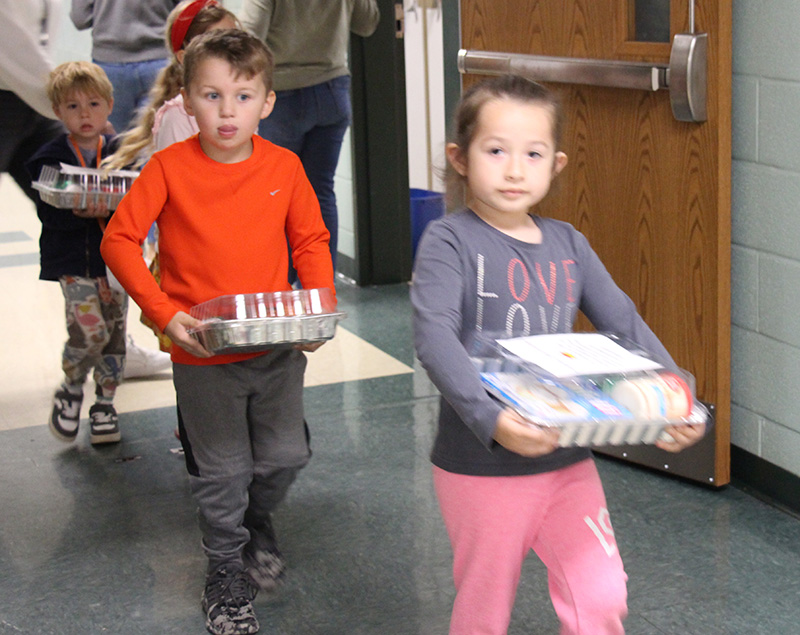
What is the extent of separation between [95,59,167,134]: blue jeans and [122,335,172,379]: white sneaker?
1072 mm

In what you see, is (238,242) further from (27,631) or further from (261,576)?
(27,631)

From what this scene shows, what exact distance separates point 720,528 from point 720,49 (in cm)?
114

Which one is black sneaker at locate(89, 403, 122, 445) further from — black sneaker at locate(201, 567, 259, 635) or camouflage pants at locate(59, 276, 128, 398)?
black sneaker at locate(201, 567, 259, 635)

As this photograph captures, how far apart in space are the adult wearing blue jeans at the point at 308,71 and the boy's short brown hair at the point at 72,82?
1.01 meters

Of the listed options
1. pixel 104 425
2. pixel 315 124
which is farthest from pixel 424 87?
pixel 104 425

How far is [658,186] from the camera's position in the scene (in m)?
2.71

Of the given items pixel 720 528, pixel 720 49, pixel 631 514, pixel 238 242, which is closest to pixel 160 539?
pixel 238 242

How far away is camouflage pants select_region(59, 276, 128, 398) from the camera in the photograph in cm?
301

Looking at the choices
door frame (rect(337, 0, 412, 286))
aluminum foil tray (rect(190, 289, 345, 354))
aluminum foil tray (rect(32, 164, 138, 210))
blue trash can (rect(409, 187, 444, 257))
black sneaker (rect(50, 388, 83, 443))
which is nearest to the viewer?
aluminum foil tray (rect(190, 289, 345, 354))

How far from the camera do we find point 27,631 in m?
2.15

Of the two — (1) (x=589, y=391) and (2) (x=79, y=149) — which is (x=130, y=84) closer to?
(2) (x=79, y=149)

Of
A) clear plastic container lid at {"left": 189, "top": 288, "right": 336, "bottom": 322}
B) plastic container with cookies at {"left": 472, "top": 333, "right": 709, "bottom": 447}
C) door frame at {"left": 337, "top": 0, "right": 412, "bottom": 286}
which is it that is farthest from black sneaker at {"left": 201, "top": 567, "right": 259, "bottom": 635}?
door frame at {"left": 337, "top": 0, "right": 412, "bottom": 286}

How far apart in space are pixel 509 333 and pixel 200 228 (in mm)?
763

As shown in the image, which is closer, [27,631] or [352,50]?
[27,631]
